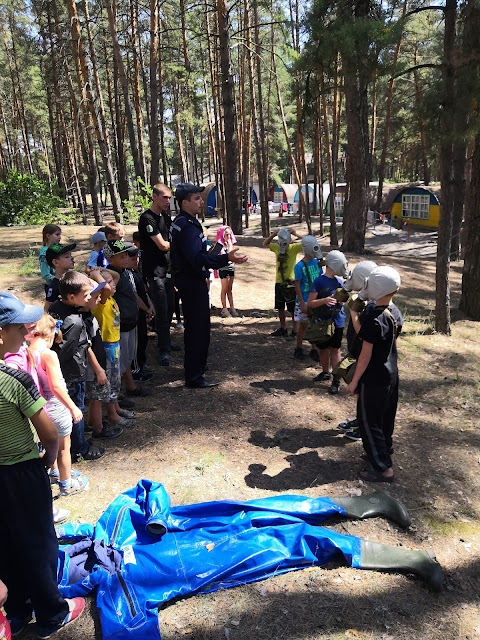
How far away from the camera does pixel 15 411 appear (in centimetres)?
221

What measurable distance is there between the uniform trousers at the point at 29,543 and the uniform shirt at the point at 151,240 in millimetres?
3889

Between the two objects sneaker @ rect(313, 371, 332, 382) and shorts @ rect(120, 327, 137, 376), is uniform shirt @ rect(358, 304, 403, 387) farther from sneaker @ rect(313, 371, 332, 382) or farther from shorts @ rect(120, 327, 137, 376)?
shorts @ rect(120, 327, 137, 376)

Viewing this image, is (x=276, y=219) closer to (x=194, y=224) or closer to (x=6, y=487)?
(x=194, y=224)

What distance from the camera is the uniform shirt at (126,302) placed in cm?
481

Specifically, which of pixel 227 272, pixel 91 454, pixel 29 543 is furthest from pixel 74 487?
pixel 227 272

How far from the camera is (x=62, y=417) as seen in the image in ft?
11.1

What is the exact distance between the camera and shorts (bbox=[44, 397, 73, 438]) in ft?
10.9

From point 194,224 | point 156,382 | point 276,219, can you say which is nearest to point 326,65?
point 194,224

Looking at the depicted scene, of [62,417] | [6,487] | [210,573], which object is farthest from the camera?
[62,417]

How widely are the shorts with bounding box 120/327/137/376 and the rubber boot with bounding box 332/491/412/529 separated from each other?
251cm

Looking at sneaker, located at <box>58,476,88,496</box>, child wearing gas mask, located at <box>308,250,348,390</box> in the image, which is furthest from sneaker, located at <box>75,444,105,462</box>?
child wearing gas mask, located at <box>308,250,348,390</box>

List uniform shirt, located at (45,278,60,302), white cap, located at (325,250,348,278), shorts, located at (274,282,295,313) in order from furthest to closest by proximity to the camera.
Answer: shorts, located at (274,282,295,313)
white cap, located at (325,250,348,278)
uniform shirt, located at (45,278,60,302)

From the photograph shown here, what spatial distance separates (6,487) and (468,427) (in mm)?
4666

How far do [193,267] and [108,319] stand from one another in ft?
3.77
